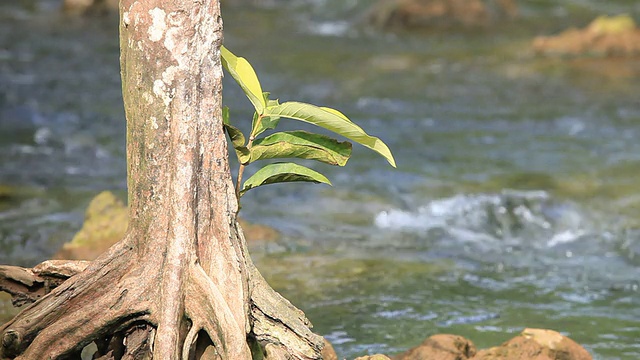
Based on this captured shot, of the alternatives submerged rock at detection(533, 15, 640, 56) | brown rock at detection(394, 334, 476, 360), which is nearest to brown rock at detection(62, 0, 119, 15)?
submerged rock at detection(533, 15, 640, 56)

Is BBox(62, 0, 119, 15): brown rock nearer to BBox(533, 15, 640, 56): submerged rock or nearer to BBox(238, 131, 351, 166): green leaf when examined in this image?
BBox(533, 15, 640, 56): submerged rock

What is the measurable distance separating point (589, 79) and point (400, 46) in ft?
11.0

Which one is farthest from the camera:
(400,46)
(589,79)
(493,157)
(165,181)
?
(400,46)

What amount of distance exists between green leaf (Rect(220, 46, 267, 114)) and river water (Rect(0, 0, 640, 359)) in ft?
6.63

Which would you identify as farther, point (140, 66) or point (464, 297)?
point (464, 297)

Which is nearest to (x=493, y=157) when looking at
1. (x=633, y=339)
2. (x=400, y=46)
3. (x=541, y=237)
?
(x=541, y=237)

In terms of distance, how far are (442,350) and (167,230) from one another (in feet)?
5.53

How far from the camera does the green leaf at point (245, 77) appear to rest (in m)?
3.35

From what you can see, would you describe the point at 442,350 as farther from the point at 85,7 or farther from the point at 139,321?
the point at 85,7

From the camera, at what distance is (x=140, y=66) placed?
10.5 ft

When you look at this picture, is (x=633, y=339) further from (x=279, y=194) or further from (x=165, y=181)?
(x=279, y=194)

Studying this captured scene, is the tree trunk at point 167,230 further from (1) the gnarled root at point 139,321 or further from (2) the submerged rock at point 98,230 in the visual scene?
(2) the submerged rock at point 98,230

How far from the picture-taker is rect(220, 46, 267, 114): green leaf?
335 cm

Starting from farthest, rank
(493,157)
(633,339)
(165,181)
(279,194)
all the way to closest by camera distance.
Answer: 1. (493,157)
2. (279,194)
3. (633,339)
4. (165,181)
